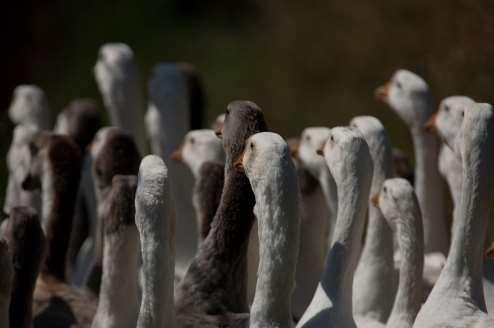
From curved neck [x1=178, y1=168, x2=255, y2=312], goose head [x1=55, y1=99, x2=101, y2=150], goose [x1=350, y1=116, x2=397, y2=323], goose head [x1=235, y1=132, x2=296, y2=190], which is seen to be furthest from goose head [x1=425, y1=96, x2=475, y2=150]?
goose head [x1=55, y1=99, x2=101, y2=150]

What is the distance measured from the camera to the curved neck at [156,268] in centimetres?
623

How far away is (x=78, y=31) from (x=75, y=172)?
10435mm

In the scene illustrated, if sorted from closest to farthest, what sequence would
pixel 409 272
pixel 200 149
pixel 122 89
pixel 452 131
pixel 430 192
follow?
1. pixel 409 272
2. pixel 452 131
3. pixel 200 149
4. pixel 430 192
5. pixel 122 89

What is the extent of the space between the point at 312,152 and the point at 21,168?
179 cm

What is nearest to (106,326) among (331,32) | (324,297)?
(324,297)

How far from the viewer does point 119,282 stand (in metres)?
6.64

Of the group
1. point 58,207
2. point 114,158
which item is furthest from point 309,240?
point 58,207


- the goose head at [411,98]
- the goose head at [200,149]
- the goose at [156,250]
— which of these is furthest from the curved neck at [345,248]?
the goose head at [411,98]

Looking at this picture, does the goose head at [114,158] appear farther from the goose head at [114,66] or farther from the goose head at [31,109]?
the goose head at [31,109]

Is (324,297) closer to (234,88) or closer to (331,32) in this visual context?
(331,32)

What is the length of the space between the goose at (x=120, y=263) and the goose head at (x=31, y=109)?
3.28 metres

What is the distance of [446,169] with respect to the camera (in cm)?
807

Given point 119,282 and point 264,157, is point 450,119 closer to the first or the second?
point 264,157

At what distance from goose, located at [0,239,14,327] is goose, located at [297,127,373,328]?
4.21 feet
